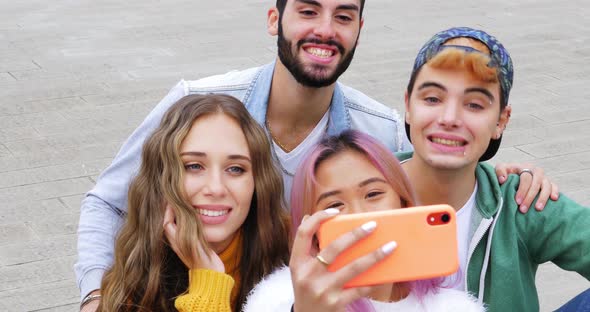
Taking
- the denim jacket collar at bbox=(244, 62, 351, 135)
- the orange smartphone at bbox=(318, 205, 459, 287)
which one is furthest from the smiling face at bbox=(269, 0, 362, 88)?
the orange smartphone at bbox=(318, 205, 459, 287)

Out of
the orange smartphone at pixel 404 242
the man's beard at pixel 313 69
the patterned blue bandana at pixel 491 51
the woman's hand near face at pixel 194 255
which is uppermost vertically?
the patterned blue bandana at pixel 491 51

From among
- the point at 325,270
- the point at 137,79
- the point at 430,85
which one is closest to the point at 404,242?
the point at 325,270

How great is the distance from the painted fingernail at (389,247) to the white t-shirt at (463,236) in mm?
824

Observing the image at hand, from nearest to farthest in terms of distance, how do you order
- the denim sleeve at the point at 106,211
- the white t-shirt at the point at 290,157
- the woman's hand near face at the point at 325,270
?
the woman's hand near face at the point at 325,270
the denim sleeve at the point at 106,211
the white t-shirt at the point at 290,157

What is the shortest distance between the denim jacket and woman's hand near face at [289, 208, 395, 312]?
1202 millimetres

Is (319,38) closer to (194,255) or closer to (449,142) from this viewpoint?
(449,142)

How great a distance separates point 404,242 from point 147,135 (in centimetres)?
138

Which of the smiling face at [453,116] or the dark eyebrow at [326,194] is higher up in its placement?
the smiling face at [453,116]

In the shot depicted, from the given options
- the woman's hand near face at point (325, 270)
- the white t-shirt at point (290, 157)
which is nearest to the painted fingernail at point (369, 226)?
the woman's hand near face at point (325, 270)

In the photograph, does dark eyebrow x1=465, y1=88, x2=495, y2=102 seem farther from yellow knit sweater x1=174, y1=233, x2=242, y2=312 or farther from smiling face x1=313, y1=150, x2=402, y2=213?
yellow knit sweater x1=174, y1=233, x2=242, y2=312

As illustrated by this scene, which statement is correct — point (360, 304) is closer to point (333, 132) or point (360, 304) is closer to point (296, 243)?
point (296, 243)

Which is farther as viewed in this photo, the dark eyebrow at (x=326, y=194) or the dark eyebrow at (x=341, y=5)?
the dark eyebrow at (x=341, y=5)

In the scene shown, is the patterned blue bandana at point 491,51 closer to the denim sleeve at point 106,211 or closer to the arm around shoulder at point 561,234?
the arm around shoulder at point 561,234

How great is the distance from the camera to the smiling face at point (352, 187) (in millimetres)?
2701
